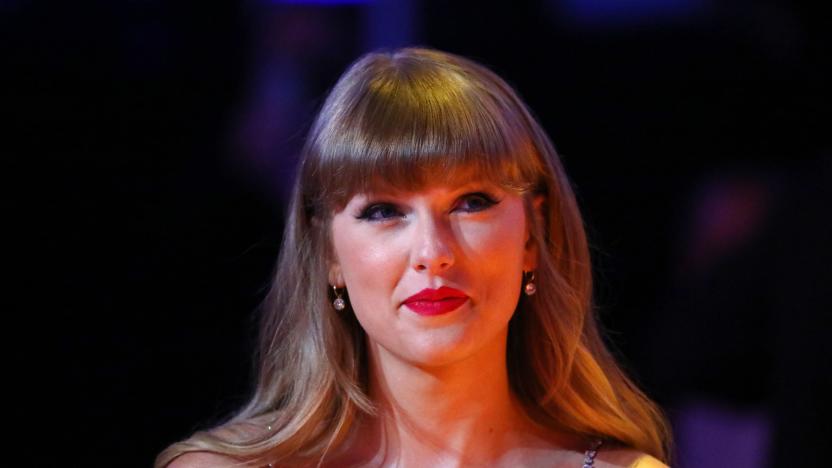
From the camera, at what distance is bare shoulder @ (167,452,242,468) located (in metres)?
2.69

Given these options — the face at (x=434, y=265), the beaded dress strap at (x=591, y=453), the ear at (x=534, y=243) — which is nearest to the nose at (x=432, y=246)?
the face at (x=434, y=265)

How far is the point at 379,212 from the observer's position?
8.39ft

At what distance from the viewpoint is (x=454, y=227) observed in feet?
8.28

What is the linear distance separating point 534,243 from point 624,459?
1.57ft

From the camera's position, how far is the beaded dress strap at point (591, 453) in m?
2.73

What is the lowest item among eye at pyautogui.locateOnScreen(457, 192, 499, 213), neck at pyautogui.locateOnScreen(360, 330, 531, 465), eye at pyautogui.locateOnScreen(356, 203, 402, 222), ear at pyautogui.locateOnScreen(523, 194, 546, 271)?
neck at pyautogui.locateOnScreen(360, 330, 531, 465)

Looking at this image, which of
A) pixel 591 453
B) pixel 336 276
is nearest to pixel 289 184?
pixel 336 276

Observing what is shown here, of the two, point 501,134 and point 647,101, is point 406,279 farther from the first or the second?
point 647,101

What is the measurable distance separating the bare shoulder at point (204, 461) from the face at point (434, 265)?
0.40 metres

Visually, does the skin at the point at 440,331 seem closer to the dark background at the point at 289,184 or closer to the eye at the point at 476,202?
the eye at the point at 476,202

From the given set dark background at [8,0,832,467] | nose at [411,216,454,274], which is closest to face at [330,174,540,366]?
nose at [411,216,454,274]

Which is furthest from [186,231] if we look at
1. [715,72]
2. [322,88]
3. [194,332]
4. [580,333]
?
[715,72]

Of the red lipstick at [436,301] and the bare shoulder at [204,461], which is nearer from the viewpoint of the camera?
the red lipstick at [436,301]

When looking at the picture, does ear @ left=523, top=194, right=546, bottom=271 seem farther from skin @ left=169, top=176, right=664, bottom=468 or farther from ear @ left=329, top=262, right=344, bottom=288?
ear @ left=329, top=262, right=344, bottom=288
